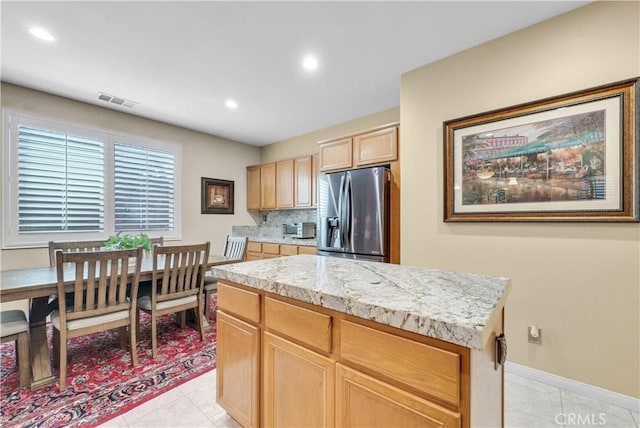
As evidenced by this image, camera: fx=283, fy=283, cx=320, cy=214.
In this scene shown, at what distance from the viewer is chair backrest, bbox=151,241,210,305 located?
2.45m

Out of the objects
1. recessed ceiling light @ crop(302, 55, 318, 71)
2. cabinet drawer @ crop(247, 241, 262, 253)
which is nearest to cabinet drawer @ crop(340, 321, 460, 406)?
recessed ceiling light @ crop(302, 55, 318, 71)

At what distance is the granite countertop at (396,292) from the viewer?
81 centimetres

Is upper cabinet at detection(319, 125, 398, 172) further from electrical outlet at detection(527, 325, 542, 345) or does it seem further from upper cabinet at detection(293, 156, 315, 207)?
electrical outlet at detection(527, 325, 542, 345)

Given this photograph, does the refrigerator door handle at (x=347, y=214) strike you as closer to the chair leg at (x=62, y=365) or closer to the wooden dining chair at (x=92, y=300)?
the wooden dining chair at (x=92, y=300)

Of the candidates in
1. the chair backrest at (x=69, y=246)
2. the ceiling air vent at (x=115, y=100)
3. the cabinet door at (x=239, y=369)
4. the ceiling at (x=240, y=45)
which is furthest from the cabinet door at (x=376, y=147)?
the chair backrest at (x=69, y=246)

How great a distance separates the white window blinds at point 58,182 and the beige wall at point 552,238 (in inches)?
155

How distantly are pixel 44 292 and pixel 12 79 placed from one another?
8.15 ft

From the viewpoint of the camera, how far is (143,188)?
4059 millimetres

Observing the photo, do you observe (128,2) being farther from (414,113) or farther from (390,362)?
(390,362)

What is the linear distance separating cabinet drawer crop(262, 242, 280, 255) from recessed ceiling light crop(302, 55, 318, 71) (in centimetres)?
253

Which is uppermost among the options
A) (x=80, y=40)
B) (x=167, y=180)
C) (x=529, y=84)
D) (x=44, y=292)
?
(x=80, y=40)

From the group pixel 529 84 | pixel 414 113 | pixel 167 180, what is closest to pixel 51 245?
pixel 167 180

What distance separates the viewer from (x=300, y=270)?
1.50 m

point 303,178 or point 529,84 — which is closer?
point 529,84
